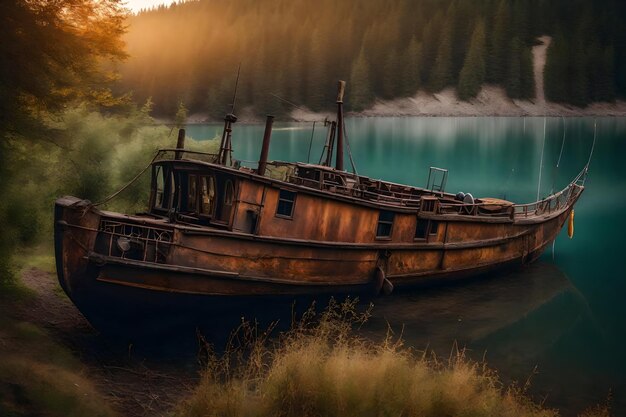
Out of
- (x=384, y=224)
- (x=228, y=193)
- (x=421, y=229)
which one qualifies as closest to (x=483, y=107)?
(x=421, y=229)

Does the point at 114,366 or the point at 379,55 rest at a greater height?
the point at 379,55

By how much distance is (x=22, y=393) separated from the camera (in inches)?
366

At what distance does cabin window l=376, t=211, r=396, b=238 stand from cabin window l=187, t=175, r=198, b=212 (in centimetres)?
578

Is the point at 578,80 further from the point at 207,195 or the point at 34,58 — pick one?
the point at 34,58

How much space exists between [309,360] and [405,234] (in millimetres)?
10317

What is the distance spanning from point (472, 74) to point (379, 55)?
2318 centimetres

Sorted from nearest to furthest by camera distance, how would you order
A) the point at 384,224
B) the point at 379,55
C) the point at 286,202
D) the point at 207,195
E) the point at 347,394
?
1. the point at 347,394
2. the point at 286,202
3. the point at 207,195
4. the point at 384,224
5. the point at 379,55

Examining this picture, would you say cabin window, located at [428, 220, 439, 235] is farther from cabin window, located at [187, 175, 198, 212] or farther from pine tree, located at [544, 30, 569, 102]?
pine tree, located at [544, 30, 569, 102]

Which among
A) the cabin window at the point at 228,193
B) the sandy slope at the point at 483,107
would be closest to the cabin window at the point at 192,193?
Answer: the cabin window at the point at 228,193

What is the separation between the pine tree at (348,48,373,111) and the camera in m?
126

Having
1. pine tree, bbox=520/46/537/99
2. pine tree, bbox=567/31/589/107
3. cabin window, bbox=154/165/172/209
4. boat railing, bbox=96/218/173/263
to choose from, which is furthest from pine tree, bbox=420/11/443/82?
boat railing, bbox=96/218/173/263

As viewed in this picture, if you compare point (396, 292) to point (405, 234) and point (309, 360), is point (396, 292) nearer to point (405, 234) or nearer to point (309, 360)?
point (405, 234)

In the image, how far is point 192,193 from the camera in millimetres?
16750

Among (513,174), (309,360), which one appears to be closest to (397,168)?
(513,174)
